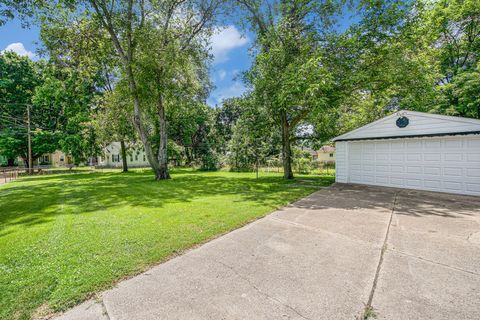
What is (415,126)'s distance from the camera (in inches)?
342

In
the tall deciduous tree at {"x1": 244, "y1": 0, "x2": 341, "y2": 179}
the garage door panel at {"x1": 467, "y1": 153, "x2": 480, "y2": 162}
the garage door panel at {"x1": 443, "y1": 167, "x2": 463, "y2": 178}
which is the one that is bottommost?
the garage door panel at {"x1": 443, "y1": 167, "x2": 463, "y2": 178}

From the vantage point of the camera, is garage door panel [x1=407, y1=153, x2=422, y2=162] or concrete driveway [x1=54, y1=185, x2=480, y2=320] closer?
concrete driveway [x1=54, y1=185, x2=480, y2=320]

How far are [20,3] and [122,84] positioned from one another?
616cm

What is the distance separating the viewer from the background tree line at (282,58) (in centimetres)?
942

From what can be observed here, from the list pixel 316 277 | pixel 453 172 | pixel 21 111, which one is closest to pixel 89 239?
pixel 316 277

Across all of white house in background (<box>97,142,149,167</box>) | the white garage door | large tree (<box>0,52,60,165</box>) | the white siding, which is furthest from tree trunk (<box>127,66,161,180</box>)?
white house in background (<box>97,142,149,167</box>)

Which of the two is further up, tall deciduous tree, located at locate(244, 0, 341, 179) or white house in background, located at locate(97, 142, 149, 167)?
tall deciduous tree, located at locate(244, 0, 341, 179)

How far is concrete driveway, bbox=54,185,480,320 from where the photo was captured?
7.23 feet

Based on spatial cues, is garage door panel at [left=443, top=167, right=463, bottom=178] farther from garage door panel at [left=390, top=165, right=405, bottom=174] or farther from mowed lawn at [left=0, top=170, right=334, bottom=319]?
mowed lawn at [left=0, top=170, right=334, bottom=319]

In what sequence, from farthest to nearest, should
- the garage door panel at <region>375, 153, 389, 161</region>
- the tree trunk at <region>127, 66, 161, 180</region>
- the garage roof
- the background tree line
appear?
the tree trunk at <region>127, 66, 161, 180</region> → the garage door panel at <region>375, 153, 389, 161</region> → the background tree line → the garage roof

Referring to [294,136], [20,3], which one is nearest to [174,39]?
[20,3]

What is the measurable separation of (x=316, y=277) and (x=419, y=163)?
8.77 meters

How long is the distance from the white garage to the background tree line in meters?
2.15

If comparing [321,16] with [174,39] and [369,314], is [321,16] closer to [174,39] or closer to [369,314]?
[174,39]
